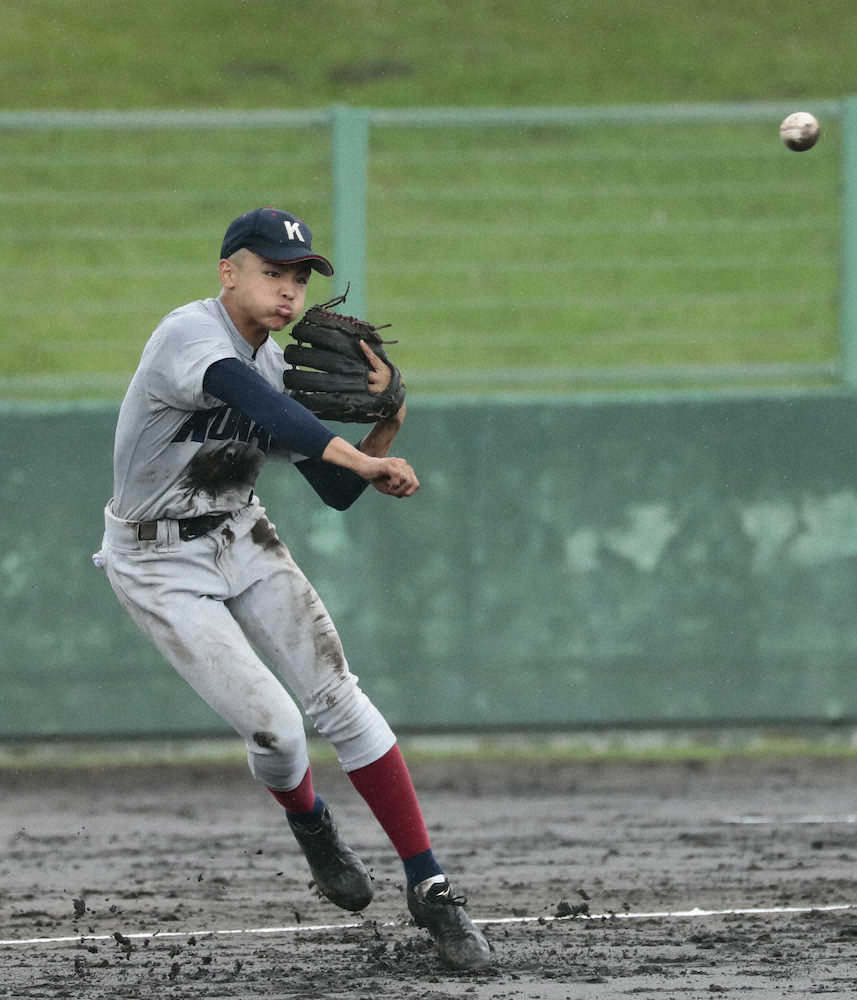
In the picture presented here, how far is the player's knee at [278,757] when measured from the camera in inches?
221

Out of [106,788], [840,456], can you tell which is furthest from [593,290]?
[106,788]

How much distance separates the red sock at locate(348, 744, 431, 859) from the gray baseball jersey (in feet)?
2.77

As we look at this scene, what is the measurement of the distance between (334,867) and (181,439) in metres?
Result: 1.32

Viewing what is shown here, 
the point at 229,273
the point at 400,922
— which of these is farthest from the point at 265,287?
the point at 400,922

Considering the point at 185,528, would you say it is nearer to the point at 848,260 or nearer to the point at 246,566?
the point at 246,566

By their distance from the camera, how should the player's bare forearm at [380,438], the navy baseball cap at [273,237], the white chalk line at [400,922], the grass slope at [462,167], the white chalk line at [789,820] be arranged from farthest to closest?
the grass slope at [462,167]
the white chalk line at [789,820]
the white chalk line at [400,922]
the player's bare forearm at [380,438]
the navy baseball cap at [273,237]

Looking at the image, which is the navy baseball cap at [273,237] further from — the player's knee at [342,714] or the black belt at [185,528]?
the player's knee at [342,714]

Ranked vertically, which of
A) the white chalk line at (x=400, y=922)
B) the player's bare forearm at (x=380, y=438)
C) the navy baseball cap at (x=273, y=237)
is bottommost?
the white chalk line at (x=400, y=922)

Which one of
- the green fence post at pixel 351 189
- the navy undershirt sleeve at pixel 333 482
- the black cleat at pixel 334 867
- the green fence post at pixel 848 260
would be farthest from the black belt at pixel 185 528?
the green fence post at pixel 848 260

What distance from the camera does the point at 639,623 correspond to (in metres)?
9.84

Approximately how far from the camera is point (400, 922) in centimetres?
641

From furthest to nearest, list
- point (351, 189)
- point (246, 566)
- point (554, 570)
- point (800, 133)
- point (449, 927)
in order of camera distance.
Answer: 1. point (554, 570)
2. point (351, 189)
3. point (800, 133)
4. point (246, 566)
5. point (449, 927)

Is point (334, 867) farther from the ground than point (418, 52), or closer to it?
closer to it

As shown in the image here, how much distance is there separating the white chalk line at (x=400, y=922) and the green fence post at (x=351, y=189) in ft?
13.0
